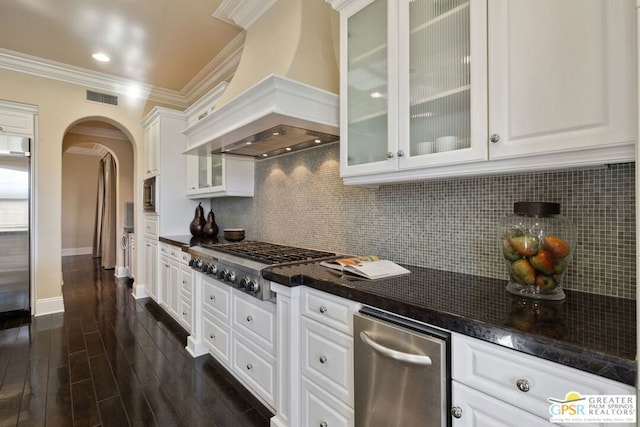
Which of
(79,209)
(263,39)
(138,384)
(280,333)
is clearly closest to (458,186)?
(280,333)

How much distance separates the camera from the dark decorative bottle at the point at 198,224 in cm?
385

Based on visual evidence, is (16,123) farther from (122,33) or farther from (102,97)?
(122,33)

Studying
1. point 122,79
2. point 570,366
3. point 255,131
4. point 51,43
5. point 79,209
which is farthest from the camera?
point 79,209

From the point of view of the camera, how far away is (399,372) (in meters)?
1.11

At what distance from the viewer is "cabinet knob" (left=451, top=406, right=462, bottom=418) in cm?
97

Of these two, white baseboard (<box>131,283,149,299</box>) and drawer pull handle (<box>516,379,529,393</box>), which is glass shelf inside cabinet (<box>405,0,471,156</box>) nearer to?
drawer pull handle (<box>516,379,529,393</box>)

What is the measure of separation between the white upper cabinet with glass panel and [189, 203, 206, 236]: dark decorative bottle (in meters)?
2.66

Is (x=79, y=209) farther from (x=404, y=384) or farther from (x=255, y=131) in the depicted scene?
(x=404, y=384)

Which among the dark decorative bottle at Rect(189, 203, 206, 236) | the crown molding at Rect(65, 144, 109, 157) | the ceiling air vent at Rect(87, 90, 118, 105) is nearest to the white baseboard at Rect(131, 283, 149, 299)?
the dark decorative bottle at Rect(189, 203, 206, 236)

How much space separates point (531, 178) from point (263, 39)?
6.89 ft

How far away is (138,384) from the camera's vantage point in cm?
221

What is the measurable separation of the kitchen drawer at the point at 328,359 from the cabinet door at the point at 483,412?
0.47 m

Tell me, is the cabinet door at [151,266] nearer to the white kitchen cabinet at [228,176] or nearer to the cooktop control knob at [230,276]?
the white kitchen cabinet at [228,176]

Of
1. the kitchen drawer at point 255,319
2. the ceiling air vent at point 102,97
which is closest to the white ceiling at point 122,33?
the ceiling air vent at point 102,97
